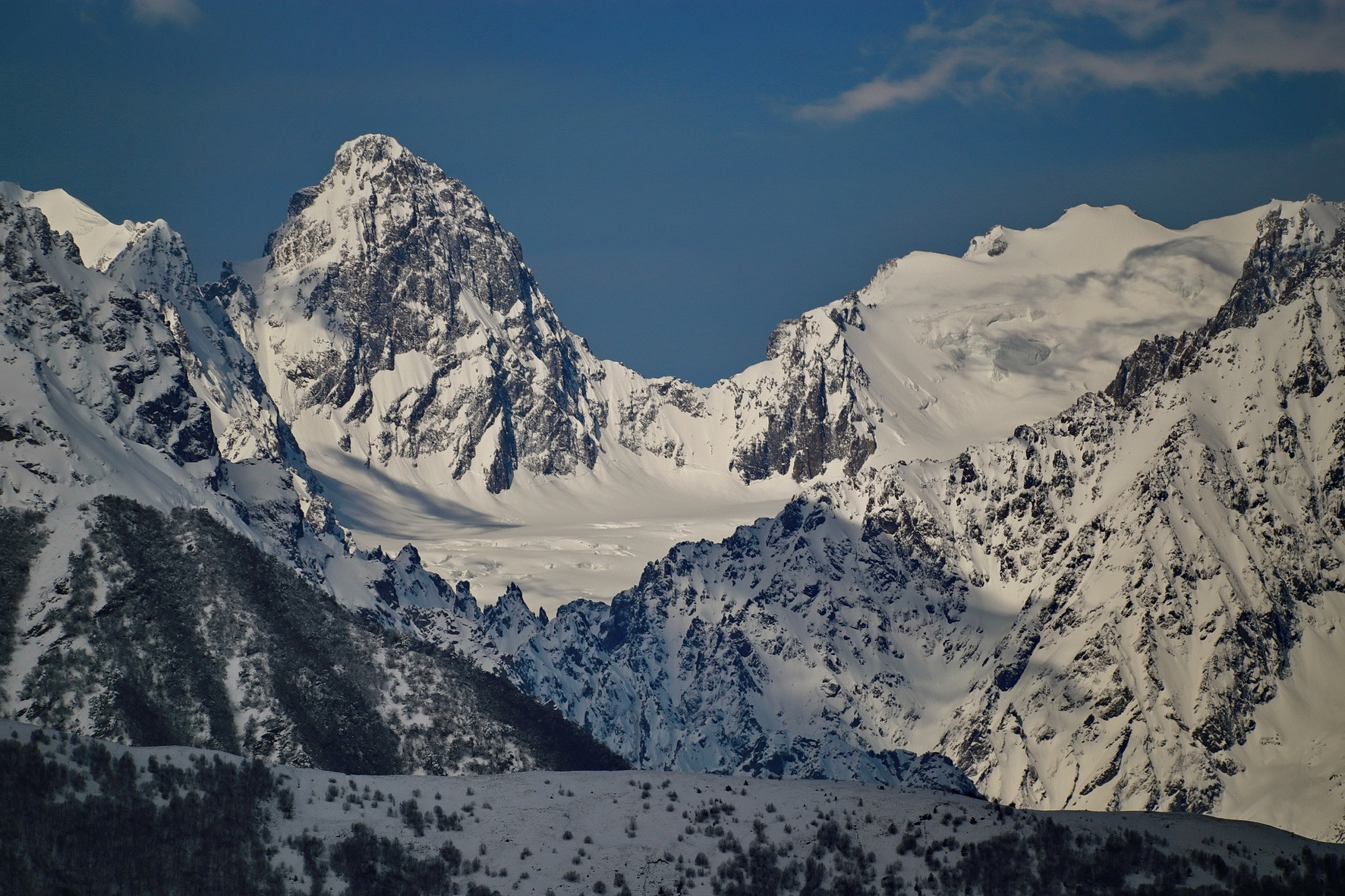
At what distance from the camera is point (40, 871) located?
117125mm

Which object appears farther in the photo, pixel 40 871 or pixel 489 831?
pixel 489 831

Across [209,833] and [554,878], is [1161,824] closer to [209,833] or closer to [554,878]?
[554,878]

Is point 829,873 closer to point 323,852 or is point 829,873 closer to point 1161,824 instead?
point 1161,824

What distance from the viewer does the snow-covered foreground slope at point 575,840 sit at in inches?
4791

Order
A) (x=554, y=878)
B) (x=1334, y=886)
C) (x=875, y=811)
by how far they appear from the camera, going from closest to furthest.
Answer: (x=1334, y=886) < (x=554, y=878) < (x=875, y=811)

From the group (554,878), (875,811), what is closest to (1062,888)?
(875,811)

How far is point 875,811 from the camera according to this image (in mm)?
137875

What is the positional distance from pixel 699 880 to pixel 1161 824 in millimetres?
29726

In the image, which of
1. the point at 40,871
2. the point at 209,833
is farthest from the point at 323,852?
the point at 40,871

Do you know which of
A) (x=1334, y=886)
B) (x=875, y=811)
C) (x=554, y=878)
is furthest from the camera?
(x=875, y=811)

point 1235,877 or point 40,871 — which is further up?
point 1235,877

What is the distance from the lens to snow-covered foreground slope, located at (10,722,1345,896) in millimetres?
121688

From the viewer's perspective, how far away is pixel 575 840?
13312 cm

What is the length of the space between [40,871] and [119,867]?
5118mm
